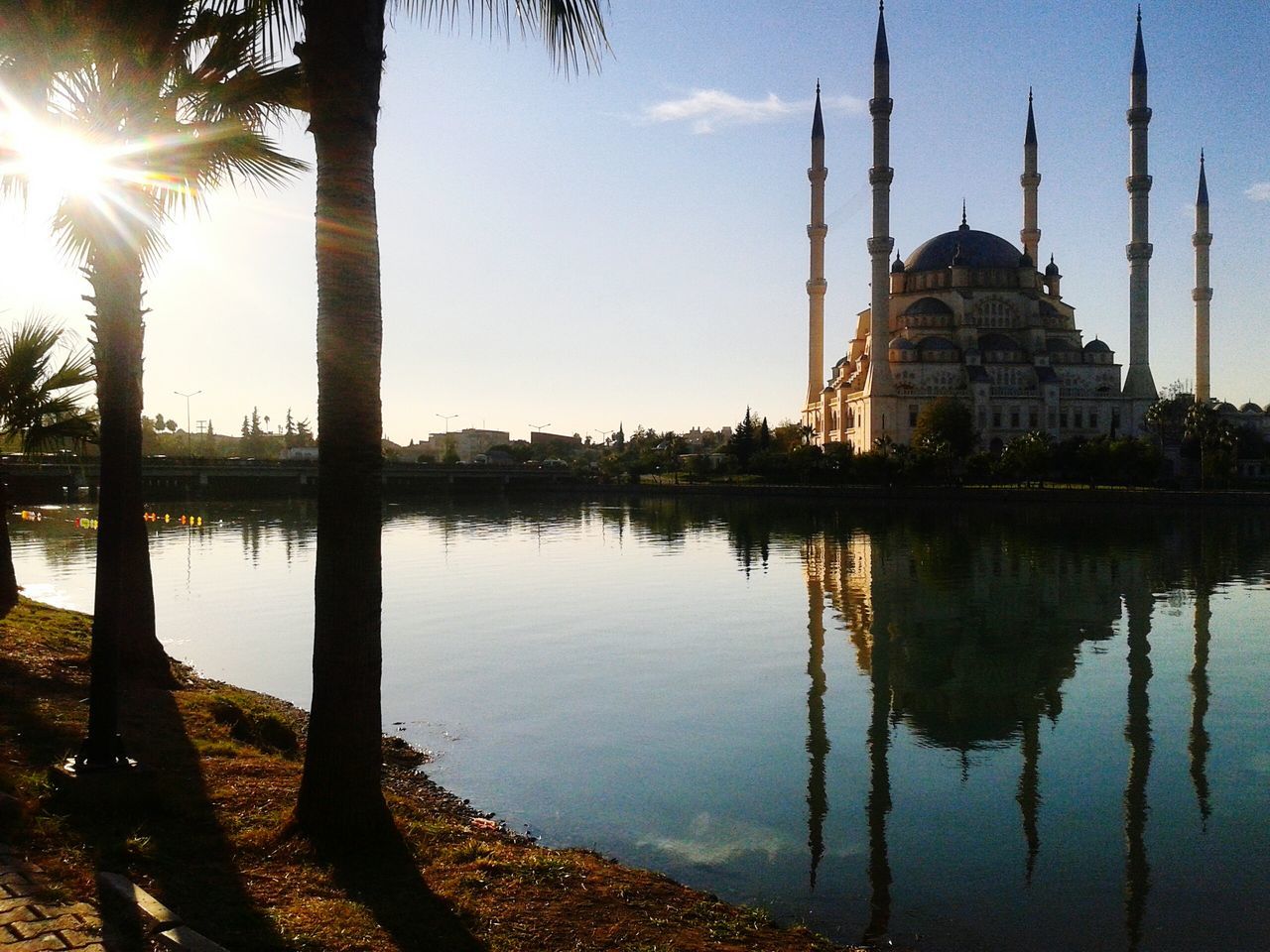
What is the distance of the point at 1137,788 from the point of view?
12.6m

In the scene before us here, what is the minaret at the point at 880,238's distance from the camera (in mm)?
104188

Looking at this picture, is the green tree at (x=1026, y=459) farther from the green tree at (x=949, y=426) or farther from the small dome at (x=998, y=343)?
the small dome at (x=998, y=343)

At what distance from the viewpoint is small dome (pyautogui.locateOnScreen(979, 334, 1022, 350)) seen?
12100 centimetres

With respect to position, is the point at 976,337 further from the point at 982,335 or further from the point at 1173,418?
the point at 1173,418

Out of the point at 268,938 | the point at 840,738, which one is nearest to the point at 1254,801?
the point at 840,738

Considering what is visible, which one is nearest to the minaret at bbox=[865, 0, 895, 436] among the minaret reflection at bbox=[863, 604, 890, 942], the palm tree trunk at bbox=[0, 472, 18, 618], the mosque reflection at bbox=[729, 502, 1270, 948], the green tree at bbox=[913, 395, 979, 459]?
the green tree at bbox=[913, 395, 979, 459]

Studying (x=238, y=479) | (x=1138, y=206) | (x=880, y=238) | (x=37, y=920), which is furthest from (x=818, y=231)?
(x=37, y=920)

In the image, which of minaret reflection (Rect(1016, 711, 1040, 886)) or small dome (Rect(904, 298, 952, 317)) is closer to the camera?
minaret reflection (Rect(1016, 711, 1040, 886))

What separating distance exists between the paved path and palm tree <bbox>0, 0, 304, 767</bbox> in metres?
2.54

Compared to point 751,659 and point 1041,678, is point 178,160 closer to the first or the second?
point 751,659

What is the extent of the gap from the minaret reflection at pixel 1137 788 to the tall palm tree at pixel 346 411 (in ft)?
21.6

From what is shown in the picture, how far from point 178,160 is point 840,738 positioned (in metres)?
11.1

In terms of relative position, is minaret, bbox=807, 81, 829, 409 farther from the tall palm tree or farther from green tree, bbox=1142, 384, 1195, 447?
the tall palm tree

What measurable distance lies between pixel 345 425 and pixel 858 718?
11.0m
